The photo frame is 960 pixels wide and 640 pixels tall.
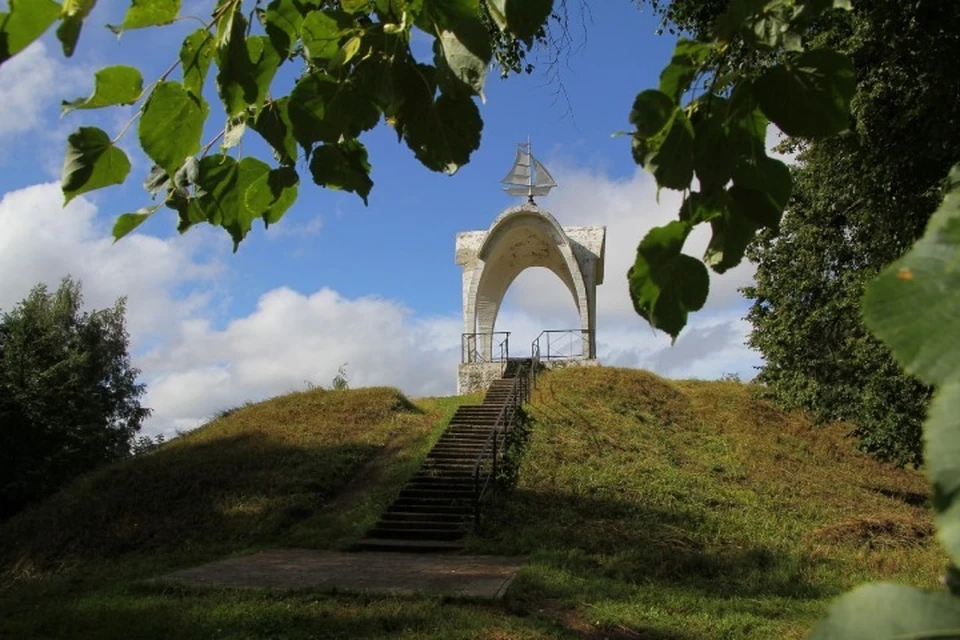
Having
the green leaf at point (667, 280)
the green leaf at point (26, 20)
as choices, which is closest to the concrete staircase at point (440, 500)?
the green leaf at point (667, 280)

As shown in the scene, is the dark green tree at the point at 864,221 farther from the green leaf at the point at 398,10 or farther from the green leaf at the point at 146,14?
the green leaf at the point at 146,14

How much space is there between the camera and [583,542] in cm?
882

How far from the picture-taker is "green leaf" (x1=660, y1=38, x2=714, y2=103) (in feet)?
3.54

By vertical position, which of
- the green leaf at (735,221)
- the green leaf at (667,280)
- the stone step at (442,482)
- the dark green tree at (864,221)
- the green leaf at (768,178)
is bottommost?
the green leaf at (667,280)

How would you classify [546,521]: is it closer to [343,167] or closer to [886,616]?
[343,167]

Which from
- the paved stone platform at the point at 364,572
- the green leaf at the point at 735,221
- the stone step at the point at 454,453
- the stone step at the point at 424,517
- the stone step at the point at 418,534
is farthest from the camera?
the stone step at the point at 454,453

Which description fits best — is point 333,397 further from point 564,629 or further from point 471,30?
point 471,30

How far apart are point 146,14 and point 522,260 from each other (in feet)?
62.7

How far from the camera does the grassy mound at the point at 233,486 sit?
9.94 metres

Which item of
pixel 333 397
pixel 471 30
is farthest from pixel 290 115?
pixel 333 397

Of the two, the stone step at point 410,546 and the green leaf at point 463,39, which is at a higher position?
the green leaf at point 463,39

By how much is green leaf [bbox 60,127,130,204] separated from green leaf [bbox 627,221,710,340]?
2.56 ft

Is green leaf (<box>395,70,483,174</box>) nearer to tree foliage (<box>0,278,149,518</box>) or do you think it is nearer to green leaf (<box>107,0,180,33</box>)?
green leaf (<box>107,0,180,33</box>)

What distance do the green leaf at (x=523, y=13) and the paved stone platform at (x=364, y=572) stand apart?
5.77m
